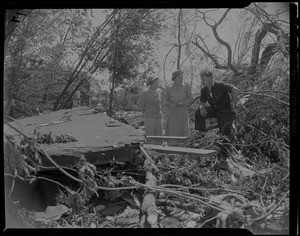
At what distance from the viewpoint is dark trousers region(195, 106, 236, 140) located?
11.0ft

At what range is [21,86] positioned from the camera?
3504 mm

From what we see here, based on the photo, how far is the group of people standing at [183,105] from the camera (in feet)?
10.3

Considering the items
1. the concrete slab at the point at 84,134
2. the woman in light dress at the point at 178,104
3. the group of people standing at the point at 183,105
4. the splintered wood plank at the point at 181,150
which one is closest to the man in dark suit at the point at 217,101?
the group of people standing at the point at 183,105

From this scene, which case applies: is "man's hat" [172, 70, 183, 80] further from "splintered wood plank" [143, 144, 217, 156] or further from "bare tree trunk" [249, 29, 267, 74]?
"bare tree trunk" [249, 29, 267, 74]

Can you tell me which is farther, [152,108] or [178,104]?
[152,108]

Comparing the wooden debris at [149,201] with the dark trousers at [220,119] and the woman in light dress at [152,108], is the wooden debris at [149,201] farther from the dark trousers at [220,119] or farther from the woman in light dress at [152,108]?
the dark trousers at [220,119]

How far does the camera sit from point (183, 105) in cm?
317

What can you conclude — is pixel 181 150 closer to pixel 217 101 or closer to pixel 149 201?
pixel 217 101

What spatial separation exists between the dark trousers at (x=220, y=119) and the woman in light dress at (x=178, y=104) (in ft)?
0.59

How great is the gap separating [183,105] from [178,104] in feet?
0.21

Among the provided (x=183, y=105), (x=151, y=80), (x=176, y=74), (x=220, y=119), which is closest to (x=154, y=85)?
(x=151, y=80)

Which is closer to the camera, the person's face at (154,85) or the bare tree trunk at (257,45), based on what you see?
the person's face at (154,85)
